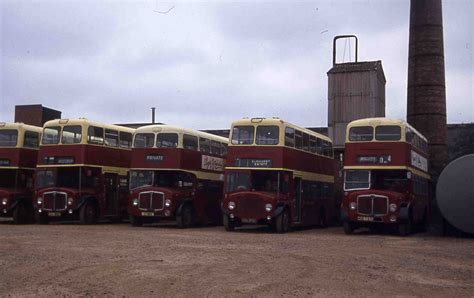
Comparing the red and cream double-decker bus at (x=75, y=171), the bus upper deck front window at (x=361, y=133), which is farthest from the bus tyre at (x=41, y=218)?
the bus upper deck front window at (x=361, y=133)

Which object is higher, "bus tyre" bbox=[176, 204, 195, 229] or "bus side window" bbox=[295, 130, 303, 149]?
"bus side window" bbox=[295, 130, 303, 149]

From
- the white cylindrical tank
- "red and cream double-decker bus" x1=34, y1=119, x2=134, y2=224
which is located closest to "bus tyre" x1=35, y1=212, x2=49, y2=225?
"red and cream double-decker bus" x1=34, y1=119, x2=134, y2=224

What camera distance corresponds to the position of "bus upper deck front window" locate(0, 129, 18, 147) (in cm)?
2753

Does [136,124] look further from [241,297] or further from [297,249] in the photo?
[241,297]

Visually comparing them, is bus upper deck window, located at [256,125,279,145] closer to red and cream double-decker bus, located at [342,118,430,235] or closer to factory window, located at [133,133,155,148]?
red and cream double-decker bus, located at [342,118,430,235]

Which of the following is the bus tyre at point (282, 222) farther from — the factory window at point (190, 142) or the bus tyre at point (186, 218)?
the factory window at point (190, 142)

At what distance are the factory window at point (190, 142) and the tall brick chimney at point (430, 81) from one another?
1271cm

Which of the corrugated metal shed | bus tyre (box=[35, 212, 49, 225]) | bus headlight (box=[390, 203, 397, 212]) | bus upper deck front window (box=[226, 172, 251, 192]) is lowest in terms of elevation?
bus tyre (box=[35, 212, 49, 225])

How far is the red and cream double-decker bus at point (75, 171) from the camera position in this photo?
2591 centimetres

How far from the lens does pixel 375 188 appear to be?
76.7 ft

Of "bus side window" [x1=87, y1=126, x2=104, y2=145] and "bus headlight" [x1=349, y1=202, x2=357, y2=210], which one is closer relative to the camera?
"bus headlight" [x1=349, y1=202, x2=357, y2=210]

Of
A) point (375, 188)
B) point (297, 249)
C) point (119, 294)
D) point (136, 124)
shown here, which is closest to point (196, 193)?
point (375, 188)

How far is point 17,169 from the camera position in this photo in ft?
90.0

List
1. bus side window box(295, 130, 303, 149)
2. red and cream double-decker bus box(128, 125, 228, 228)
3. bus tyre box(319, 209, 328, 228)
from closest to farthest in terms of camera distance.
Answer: bus side window box(295, 130, 303, 149) < red and cream double-decker bus box(128, 125, 228, 228) < bus tyre box(319, 209, 328, 228)
